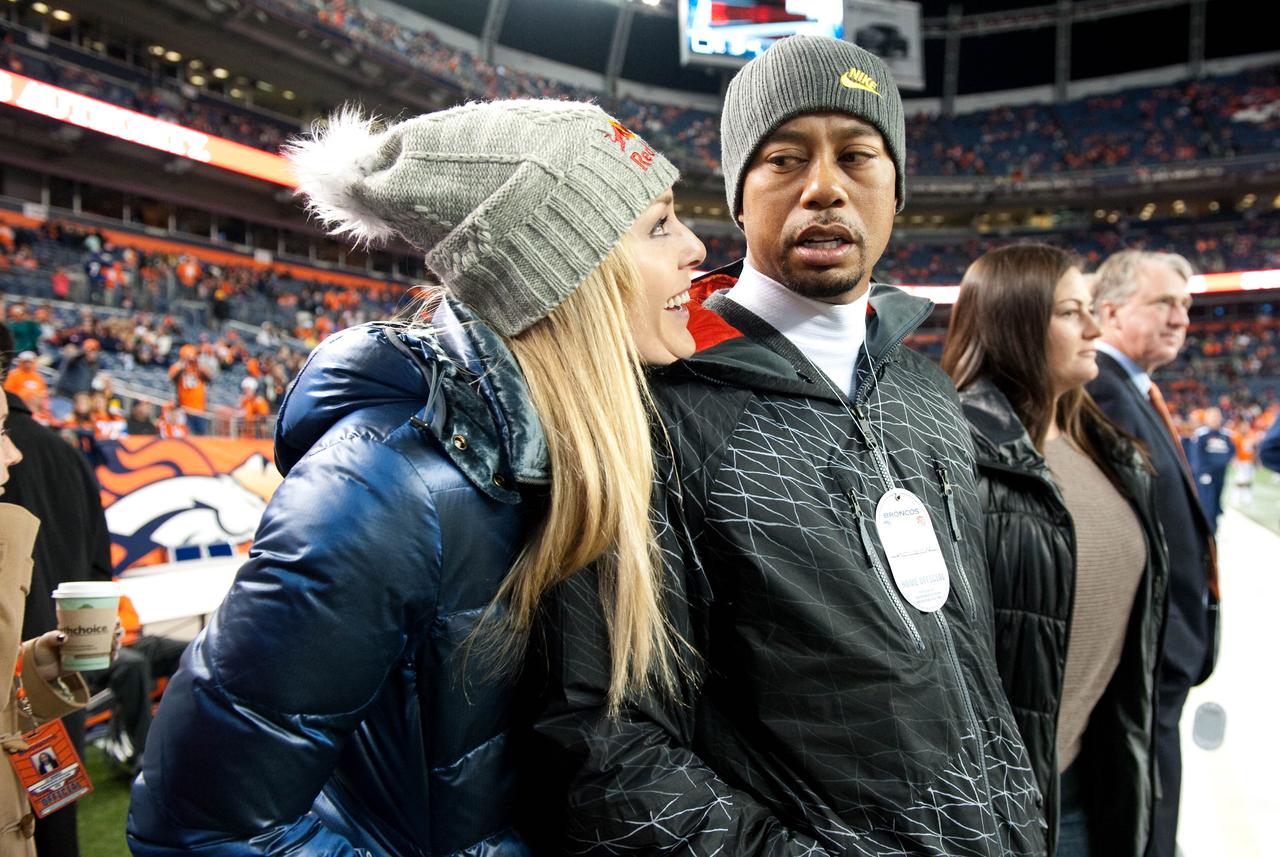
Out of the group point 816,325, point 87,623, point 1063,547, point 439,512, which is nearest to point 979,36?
point 1063,547

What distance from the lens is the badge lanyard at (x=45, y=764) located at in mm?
1673

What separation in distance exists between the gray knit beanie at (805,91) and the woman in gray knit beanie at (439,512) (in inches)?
16.3

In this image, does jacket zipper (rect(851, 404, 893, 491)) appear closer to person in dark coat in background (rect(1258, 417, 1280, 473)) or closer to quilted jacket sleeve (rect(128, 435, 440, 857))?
quilted jacket sleeve (rect(128, 435, 440, 857))

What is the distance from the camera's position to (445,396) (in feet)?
2.81

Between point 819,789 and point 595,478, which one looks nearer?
point 595,478

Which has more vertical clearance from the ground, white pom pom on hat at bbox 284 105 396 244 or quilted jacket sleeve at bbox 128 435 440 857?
white pom pom on hat at bbox 284 105 396 244

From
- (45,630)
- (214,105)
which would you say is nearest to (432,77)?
(214,105)

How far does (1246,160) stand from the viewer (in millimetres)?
24500

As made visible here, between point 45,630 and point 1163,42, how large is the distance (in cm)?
3570

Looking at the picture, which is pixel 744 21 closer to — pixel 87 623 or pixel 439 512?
pixel 87 623

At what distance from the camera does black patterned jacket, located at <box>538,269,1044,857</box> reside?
91 centimetres

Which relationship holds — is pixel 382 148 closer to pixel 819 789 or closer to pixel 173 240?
pixel 819 789

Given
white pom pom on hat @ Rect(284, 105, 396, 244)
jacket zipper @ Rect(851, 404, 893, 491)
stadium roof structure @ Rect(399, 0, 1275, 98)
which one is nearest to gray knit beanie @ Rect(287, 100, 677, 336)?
white pom pom on hat @ Rect(284, 105, 396, 244)

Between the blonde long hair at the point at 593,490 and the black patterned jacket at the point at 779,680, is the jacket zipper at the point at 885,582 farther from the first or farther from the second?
the blonde long hair at the point at 593,490
